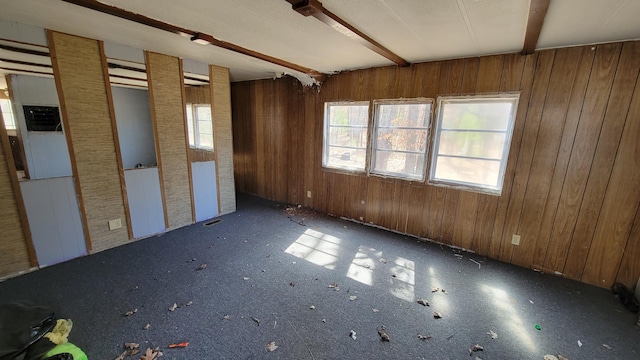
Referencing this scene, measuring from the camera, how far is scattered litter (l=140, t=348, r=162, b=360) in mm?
1570

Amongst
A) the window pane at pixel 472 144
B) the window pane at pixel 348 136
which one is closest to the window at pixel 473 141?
the window pane at pixel 472 144

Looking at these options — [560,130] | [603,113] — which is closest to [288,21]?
[560,130]

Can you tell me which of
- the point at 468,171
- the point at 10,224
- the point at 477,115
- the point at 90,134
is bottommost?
the point at 10,224

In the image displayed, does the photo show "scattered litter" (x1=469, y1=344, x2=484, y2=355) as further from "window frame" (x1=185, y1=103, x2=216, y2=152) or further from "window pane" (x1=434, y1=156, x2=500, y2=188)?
"window frame" (x1=185, y1=103, x2=216, y2=152)

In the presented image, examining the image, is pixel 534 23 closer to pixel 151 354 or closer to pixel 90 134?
pixel 151 354

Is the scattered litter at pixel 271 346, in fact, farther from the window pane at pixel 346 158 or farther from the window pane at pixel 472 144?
the window pane at pixel 472 144

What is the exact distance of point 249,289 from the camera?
89.4 inches

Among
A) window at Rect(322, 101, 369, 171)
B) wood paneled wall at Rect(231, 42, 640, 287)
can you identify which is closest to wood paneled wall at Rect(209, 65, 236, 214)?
window at Rect(322, 101, 369, 171)

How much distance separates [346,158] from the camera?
398 cm

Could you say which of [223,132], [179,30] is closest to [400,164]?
[223,132]

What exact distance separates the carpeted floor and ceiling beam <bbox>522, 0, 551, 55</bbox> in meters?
2.33

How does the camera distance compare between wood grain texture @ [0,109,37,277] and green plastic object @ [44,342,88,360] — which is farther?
wood grain texture @ [0,109,37,277]

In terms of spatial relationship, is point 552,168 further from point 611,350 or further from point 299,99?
point 299,99

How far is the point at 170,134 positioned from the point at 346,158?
2.62 m
